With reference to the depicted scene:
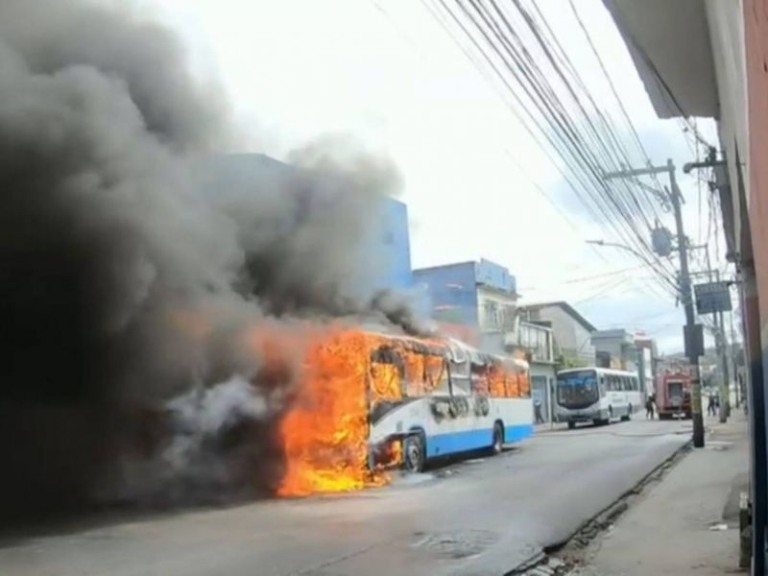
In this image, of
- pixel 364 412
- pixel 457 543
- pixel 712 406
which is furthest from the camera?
pixel 712 406

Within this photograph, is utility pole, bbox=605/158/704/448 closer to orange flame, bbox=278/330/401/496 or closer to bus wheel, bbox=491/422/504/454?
bus wheel, bbox=491/422/504/454

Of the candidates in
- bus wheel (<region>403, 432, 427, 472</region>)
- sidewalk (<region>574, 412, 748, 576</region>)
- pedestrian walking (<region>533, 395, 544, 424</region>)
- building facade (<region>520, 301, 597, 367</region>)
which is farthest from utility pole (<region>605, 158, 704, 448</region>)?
building facade (<region>520, 301, 597, 367</region>)

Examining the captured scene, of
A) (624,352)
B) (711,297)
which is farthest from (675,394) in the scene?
(624,352)

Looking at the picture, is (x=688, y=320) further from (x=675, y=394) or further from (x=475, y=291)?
(x=675, y=394)

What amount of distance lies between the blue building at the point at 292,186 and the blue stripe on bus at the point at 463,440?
11.0 ft

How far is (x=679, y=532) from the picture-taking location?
28.1 feet

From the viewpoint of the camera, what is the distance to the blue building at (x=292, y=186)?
47.8 feet

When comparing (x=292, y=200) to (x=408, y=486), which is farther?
(x=292, y=200)

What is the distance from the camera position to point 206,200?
1386 centimetres

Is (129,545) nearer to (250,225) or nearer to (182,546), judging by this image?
(182,546)

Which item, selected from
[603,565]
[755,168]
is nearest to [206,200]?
[603,565]

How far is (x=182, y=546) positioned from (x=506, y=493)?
17.6 ft

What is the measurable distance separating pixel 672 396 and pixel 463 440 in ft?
80.0

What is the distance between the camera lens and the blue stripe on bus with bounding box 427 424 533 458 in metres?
16.2
